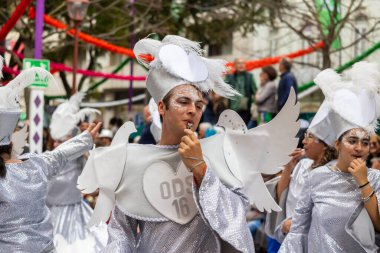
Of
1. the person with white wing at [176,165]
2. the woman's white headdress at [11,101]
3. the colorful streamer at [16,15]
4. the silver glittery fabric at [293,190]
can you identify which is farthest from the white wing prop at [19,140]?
the colorful streamer at [16,15]

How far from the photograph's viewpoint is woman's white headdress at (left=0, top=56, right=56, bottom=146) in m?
5.82

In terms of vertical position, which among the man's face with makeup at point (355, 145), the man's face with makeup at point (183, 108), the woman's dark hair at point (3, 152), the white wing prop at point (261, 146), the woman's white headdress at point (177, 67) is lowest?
the woman's dark hair at point (3, 152)

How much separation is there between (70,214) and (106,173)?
15.3ft

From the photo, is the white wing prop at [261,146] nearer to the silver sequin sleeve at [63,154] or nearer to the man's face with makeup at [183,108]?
the man's face with makeup at [183,108]

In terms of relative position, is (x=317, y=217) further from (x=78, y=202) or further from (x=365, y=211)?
(x=78, y=202)

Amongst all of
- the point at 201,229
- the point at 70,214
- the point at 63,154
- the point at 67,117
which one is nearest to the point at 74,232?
the point at 70,214

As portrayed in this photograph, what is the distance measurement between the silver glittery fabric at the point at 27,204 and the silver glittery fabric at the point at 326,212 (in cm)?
165

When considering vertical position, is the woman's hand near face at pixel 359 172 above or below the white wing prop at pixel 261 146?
below

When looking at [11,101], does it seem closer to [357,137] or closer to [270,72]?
[357,137]

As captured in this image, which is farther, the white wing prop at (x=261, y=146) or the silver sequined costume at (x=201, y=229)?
the white wing prop at (x=261, y=146)

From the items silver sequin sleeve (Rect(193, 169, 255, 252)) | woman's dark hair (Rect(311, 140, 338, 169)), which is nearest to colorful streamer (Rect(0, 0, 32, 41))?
woman's dark hair (Rect(311, 140, 338, 169))

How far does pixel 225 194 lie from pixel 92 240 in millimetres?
4813

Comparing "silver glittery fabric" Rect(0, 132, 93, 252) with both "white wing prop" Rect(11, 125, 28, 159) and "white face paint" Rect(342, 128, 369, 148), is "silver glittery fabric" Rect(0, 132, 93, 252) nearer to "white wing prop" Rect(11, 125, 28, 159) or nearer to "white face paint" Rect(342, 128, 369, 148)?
"white wing prop" Rect(11, 125, 28, 159)

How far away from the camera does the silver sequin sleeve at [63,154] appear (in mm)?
6039
